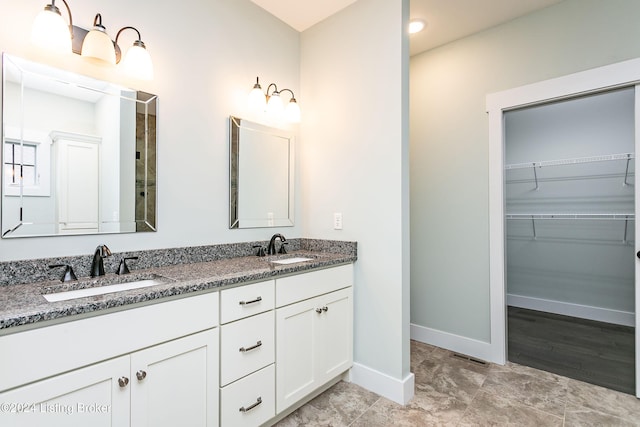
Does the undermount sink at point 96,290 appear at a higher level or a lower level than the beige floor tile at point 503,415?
higher

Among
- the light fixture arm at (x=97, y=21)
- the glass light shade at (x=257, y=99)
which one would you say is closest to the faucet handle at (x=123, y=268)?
the light fixture arm at (x=97, y=21)

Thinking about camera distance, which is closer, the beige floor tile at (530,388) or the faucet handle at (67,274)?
the faucet handle at (67,274)

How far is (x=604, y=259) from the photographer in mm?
3467

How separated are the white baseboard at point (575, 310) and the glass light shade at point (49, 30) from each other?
4901 mm

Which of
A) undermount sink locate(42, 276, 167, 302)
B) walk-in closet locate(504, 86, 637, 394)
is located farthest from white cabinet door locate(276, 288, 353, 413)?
walk-in closet locate(504, 86, 637, 394)

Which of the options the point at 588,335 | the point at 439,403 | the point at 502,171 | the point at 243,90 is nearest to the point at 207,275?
the point at 243,90

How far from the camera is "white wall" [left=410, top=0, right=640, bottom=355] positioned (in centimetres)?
224

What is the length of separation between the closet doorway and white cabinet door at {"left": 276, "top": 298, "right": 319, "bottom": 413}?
5.15ft

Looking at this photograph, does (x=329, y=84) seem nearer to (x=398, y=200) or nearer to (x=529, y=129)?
(x=398, y=200)

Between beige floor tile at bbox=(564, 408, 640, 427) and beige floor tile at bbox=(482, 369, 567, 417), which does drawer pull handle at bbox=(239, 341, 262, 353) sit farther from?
beige floor tile at bbox=(564, 408, 640, 427)

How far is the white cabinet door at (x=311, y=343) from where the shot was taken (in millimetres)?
1727

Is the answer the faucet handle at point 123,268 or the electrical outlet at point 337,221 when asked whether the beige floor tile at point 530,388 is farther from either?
the faucet handle at point 123,268

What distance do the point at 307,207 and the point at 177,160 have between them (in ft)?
3.48

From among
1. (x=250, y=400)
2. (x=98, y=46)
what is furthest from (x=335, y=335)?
(x=98, y=46)
